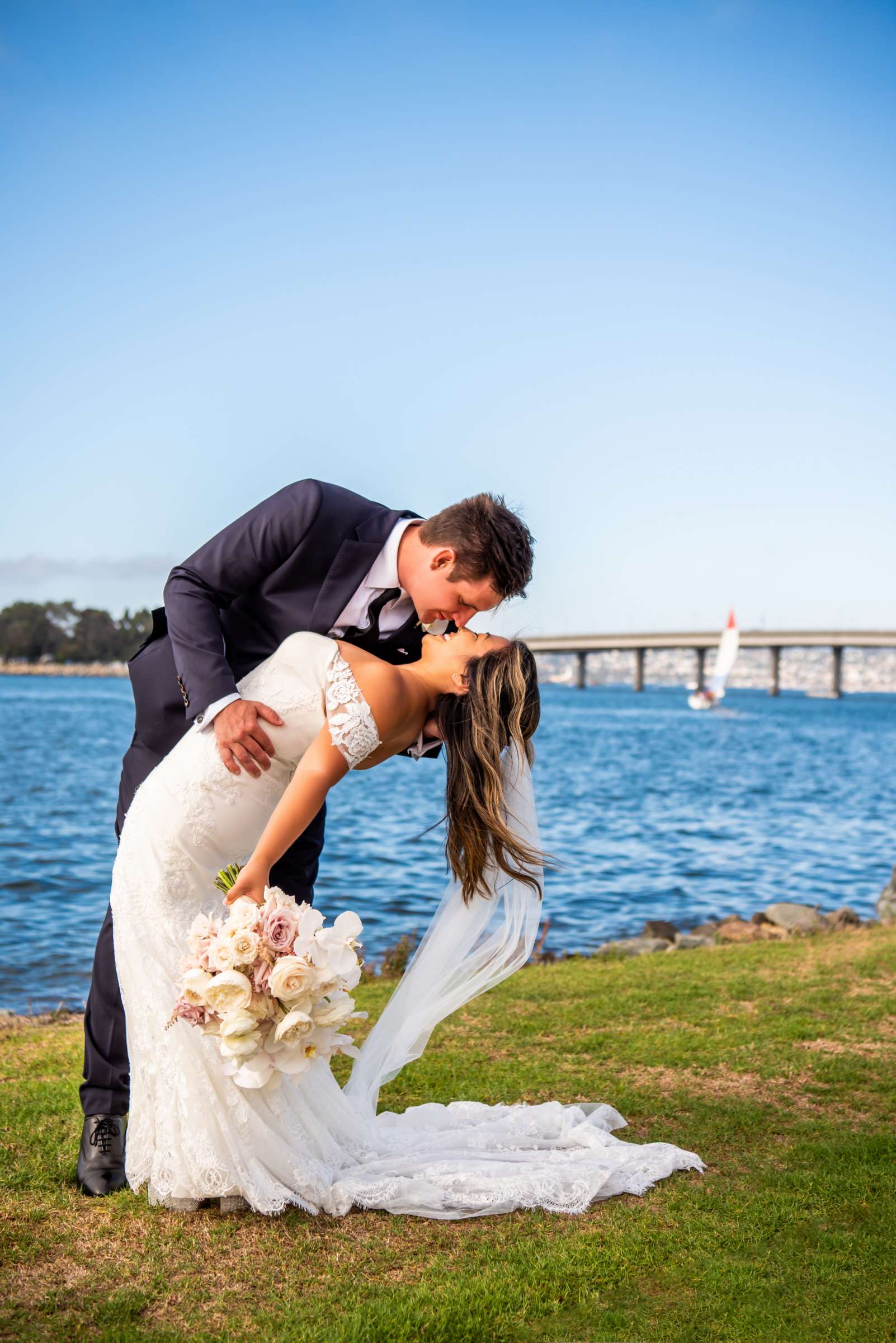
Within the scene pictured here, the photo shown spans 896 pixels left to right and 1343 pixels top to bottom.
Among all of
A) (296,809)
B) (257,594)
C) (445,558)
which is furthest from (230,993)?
(445,558)

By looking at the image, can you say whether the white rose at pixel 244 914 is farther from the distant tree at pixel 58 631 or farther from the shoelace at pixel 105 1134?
the distant tree at pixel 58 631

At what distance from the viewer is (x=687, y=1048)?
616 cm

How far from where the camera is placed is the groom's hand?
12.6 feet

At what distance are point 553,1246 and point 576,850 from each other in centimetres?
1608

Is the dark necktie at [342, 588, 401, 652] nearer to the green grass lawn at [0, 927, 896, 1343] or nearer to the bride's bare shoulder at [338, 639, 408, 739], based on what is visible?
the bride's bare shoulder at [338, 639, 408, 739]

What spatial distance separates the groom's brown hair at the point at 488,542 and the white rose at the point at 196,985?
1.61m

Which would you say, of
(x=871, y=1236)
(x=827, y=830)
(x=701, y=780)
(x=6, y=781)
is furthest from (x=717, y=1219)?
(x=701, y=780)

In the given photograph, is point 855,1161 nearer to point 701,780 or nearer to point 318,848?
point 318,848

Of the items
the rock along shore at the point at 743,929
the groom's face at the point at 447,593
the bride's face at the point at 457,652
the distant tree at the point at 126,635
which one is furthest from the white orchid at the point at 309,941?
the distant tree at the point at 126,635

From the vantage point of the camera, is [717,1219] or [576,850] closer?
[717,1219]

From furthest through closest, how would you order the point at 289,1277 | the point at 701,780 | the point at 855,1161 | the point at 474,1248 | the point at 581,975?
1. the point at 701,780
2. the point at 581,975
3. the point at 855,1161
4. the point at 474,1248
5. the point at 289,1277

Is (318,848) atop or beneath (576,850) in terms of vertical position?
atop

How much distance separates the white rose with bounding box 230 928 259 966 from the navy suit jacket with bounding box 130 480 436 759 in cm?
82

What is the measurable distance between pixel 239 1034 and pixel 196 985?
0.70 feet
